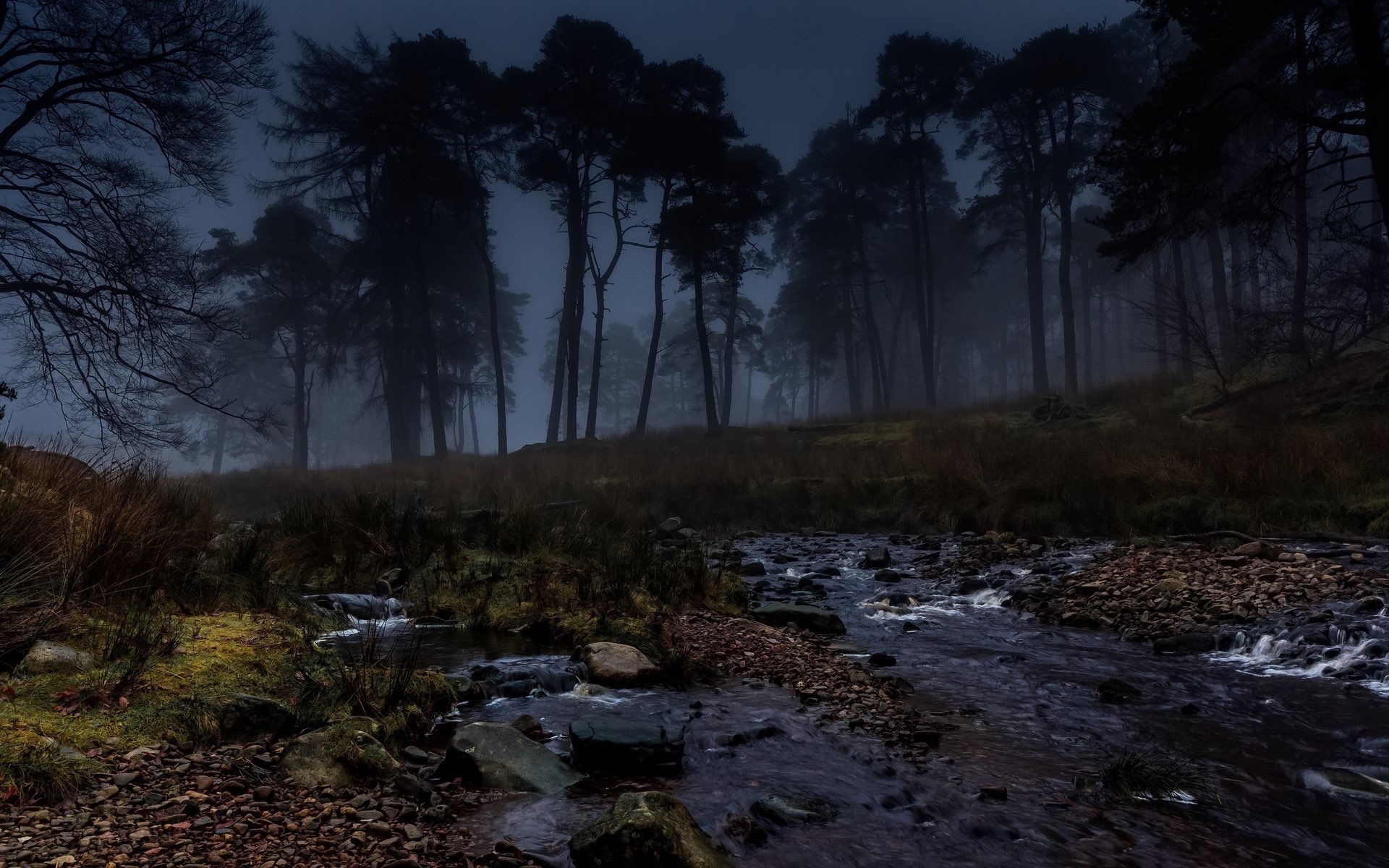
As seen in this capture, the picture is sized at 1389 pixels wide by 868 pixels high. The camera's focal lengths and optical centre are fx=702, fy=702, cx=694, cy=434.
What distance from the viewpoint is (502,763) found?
3010mm

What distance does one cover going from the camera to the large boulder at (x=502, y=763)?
295cm

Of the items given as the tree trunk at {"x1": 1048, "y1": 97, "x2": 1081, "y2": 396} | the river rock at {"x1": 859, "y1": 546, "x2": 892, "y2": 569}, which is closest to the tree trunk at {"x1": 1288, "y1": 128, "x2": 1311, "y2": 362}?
the tree trunk at {"x1": 1048, "y1": 97, "x2": 1081, "y2": 396}

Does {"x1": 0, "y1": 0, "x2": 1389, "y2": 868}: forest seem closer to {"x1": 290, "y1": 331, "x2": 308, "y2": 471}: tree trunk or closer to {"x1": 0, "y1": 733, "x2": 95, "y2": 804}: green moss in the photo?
{"x1": 0, "y1": 733, "x2": 95, "y2": 804}: green moss

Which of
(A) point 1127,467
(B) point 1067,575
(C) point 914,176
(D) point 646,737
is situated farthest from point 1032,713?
(C) point 914,176

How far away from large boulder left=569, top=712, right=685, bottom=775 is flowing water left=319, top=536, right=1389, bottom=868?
0.10 meters

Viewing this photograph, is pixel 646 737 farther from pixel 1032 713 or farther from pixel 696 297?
pixel 696 297

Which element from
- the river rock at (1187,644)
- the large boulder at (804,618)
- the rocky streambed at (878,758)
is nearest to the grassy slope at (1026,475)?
the rocky streambed at (878,758)

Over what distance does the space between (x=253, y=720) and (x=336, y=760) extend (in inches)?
23.2

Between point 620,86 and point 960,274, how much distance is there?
73.3 feet

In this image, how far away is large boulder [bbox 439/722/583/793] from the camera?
9.67ft

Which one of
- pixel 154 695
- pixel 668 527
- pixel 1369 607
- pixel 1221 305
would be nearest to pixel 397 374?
pixel 668 527

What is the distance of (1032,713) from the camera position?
157 inches

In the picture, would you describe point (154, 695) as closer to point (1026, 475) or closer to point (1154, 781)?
point (1154, 781)

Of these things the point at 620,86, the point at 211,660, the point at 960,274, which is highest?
the point at 620,86
